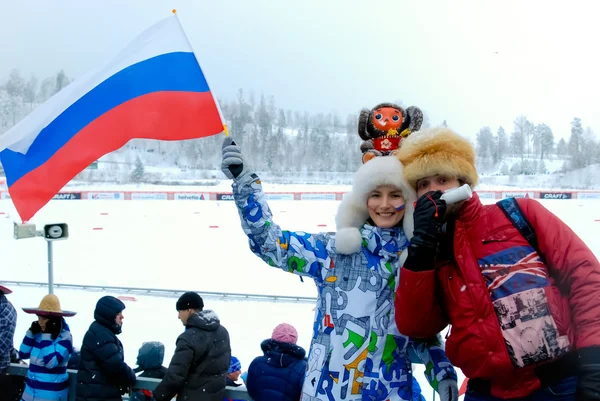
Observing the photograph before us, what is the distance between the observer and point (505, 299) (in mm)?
1474

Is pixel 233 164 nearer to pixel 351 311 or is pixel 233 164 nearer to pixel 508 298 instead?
pixel 351 311

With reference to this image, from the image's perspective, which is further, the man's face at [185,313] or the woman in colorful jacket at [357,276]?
the man's face at [185,313]

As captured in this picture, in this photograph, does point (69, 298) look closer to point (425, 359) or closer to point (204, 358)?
point (204, 358)

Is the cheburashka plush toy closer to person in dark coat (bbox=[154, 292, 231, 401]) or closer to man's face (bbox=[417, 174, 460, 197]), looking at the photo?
man's face (bbox=[417, 174, 460, 197])

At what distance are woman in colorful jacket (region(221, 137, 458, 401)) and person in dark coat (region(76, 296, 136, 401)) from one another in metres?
1.47

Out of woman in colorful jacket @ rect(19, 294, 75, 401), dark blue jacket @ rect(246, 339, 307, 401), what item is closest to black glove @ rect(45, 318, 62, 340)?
woman in colorful jacket @ rect(19, 294, 75, 401)

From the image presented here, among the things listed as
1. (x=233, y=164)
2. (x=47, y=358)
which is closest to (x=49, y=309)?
(x=47, y=358)

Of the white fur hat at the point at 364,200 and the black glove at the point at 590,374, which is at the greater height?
the white fur hat at the point at 364,200

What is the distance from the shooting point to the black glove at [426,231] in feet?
4.94

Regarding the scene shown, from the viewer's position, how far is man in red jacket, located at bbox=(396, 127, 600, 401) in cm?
142

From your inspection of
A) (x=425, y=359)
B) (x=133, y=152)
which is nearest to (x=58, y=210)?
(x=425, y=359)

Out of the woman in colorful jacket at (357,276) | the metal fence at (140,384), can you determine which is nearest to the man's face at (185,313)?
the metal fence at (140,384)

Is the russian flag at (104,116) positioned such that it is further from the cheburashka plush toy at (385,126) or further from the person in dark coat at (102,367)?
the cheburashka plush toy at (385,126)

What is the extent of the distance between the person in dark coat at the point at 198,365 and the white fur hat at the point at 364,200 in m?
1.25
